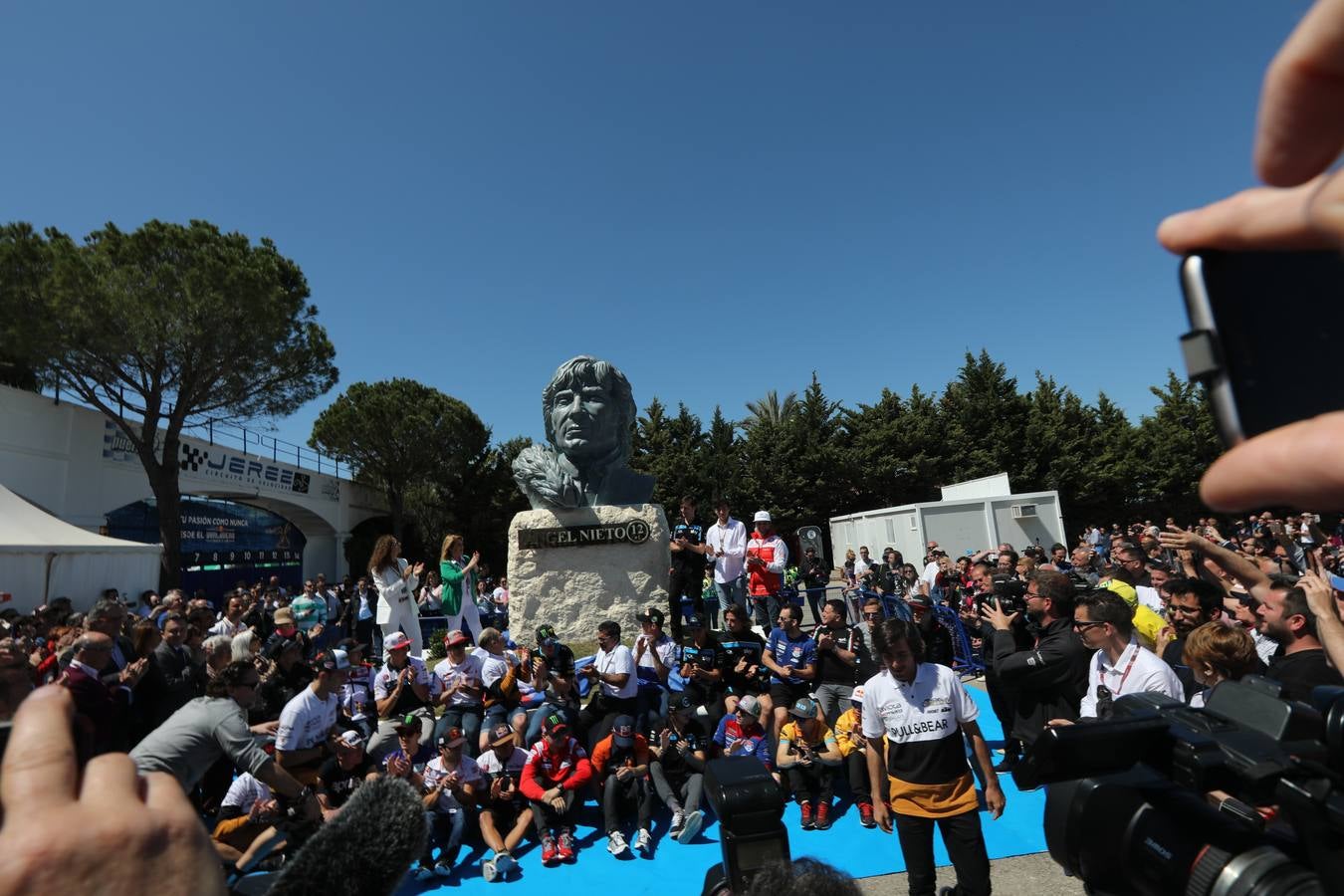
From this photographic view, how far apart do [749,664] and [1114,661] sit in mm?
3817

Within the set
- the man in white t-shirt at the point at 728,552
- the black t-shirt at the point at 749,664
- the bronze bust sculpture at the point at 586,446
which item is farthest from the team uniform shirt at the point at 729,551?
the black t-shirt at the point at 749,664

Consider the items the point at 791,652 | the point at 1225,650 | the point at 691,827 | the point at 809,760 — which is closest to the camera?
the point at 1225,650

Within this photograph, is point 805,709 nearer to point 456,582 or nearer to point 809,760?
point 809,760

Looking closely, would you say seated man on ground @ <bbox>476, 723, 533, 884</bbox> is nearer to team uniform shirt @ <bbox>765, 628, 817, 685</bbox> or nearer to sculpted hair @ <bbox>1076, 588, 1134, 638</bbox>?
team uniform shirt @ <bbox>765, 628, 817, 685</bbox>

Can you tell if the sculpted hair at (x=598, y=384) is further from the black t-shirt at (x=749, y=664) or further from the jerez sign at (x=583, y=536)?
the black t-shirt at (x=749, y=664)

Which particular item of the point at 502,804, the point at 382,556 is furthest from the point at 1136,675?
the point at 382,556

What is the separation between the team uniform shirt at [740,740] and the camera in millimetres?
5902

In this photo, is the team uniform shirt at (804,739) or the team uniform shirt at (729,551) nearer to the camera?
the team uniform shirt at (804,739)

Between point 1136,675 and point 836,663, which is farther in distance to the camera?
point 836,663

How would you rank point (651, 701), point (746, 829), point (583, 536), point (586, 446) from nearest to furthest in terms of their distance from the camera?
point (746, 829) → point (651, 701) → point (583, 536) → point (586, 446)

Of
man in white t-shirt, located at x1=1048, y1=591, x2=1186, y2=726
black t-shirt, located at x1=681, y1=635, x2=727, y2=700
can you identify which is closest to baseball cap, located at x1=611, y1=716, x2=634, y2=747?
black t-shirt, located at x1=681, y1=635, x2=727, y2=700

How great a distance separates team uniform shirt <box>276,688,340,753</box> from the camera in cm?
529

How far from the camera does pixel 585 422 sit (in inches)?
408

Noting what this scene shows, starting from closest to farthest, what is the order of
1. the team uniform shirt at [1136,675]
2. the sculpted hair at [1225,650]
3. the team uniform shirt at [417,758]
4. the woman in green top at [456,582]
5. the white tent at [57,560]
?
the sculpted hair at [1225,650], the team uniform shirt at [1136,675], the team uniform shirt at [417,758], the woman in green top at [456,582], the white tent at [57,560]
